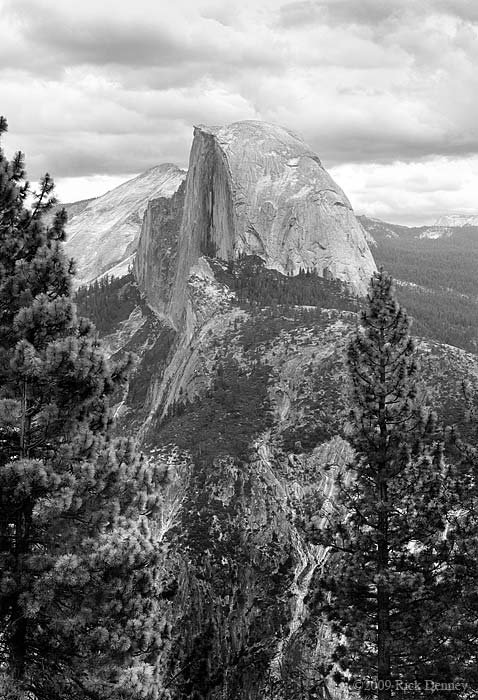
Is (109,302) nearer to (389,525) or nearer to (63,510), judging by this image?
(389,525)

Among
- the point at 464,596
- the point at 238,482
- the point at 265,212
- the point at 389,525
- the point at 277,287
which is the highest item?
the point at 265,212

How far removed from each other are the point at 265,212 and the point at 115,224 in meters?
98.1

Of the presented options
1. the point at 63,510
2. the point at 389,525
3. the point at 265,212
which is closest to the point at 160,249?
the point at 265,212

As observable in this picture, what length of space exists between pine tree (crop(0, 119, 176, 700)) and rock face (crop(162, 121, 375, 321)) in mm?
70628

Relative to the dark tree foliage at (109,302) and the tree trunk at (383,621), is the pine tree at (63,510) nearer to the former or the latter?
the tree trunk at (383,621)

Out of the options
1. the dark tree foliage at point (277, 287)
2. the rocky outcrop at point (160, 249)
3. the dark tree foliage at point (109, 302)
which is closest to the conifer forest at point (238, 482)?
the dark tree foliage at point (277, 287)

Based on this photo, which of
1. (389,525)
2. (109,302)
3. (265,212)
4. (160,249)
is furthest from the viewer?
(109,302)

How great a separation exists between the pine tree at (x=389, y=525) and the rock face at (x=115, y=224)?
12553 cm

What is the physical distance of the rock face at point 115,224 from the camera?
157 metres

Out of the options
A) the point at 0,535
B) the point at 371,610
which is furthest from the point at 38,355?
the point at 371,610

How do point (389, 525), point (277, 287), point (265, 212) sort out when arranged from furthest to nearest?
point (265, 212) → point (277, 287) → point (389, 525)

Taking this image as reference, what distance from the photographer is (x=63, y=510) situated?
11.1 meters

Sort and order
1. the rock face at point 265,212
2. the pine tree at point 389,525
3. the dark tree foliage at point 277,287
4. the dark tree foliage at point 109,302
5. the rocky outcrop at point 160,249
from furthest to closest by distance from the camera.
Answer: the dark tree foliage at point 109,302, the rocky outcrop at point 160,249, the rock face at point 265,212, the dark tree foliage at point 277,287, the pine tree at point 389,525

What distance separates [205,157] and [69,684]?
280 feet
